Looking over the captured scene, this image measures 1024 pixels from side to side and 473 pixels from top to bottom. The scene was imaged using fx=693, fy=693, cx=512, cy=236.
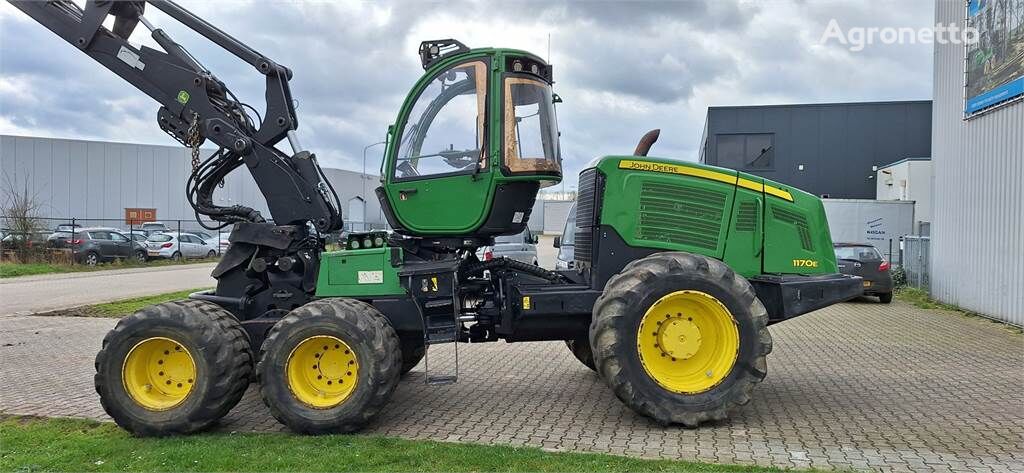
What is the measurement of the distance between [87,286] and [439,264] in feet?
57.9

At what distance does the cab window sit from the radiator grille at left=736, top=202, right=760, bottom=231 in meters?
2.44

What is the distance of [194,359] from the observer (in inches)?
217

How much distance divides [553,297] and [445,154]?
159cm

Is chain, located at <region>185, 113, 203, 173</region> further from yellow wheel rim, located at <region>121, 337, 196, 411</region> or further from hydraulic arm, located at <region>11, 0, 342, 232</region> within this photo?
yellow wheel rim, located at <region>121, 337, 196, 411</region>

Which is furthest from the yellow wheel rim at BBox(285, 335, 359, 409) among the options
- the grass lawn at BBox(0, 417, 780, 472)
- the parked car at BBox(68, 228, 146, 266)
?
the parked car at BBox(68, 228, 146, 266)

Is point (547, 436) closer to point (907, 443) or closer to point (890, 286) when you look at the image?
point (907, 443)

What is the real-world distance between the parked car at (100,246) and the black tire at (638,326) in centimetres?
2732

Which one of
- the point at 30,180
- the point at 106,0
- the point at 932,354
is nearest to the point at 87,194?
the point at 30,180

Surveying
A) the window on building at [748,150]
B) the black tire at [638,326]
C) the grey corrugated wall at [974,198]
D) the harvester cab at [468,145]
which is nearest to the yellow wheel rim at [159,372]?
the harvester cab at [468,145]

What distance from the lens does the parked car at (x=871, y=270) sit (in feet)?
51.1

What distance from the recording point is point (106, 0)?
20.6 ft

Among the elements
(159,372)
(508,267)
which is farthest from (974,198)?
(159,372)

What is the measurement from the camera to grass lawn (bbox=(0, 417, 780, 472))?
15.7ft

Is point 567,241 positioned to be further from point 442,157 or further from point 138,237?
point 138,237
